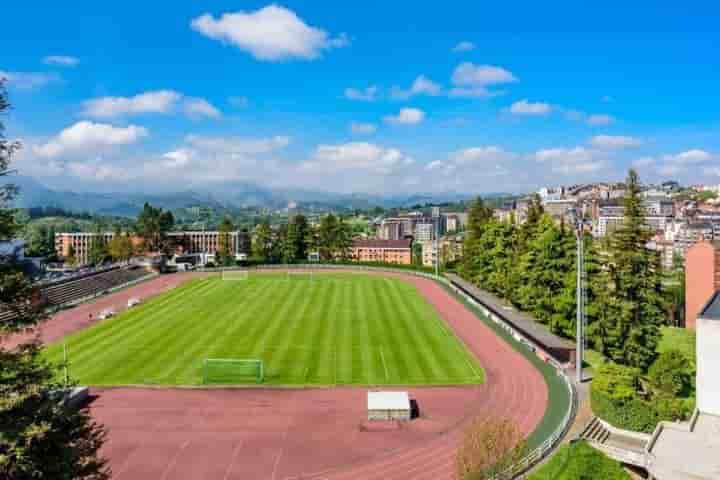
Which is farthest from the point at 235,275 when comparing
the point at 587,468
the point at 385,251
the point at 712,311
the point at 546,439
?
the point at 587,468

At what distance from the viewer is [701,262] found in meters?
41.7

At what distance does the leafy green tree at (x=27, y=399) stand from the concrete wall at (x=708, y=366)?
21.5 metres

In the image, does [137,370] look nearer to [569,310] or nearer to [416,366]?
[416,366]

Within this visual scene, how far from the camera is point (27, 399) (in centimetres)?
953

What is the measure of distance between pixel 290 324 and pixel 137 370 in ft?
40.3

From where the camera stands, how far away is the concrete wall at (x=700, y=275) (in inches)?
1585

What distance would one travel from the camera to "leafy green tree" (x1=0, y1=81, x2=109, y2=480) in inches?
356

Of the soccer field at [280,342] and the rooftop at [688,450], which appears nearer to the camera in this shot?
the rooftop at [688,450]

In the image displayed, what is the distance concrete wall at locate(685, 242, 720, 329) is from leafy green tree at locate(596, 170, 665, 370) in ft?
50.2

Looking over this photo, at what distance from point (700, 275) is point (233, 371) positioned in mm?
38197

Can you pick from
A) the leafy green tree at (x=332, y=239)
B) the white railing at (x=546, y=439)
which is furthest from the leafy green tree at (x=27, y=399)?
the leafy green tree at (x=332, y=239)

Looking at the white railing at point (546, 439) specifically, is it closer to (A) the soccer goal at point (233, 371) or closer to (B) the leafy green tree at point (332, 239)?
(A) the soccer goal at point (233, 371)

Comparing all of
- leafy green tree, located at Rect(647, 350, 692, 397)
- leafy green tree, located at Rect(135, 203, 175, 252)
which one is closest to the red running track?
leafy green tree, located at Rect(647, 350, 692, 397)

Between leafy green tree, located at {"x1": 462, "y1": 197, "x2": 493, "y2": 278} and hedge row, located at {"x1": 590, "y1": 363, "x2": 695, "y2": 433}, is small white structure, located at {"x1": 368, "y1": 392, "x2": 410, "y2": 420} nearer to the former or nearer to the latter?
hedge row, located at {"x1": 590, "y1": 363, "x2": 695, "y2": 433}
